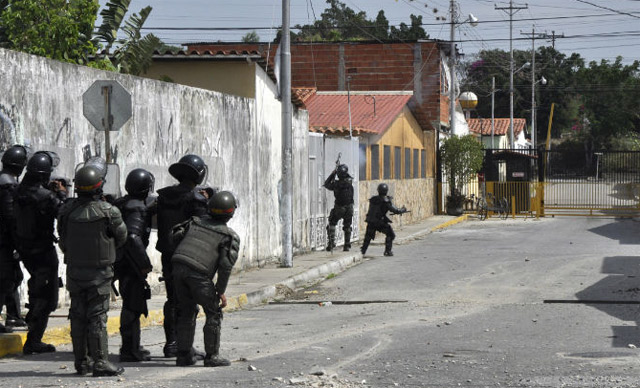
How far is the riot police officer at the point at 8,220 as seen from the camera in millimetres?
9250

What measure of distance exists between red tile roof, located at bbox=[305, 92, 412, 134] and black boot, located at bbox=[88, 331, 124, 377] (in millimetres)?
20377

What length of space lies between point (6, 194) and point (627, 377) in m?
5.54

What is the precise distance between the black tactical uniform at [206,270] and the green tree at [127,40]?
36.4 feet

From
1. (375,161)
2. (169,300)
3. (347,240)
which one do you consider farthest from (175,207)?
(375,161)

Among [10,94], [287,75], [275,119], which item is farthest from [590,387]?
[275,119]

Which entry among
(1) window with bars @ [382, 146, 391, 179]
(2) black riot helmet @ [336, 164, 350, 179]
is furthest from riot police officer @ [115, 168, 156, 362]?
(1) window with bars @ [382, 146, 391, 179]

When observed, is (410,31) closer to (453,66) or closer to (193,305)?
(453,66)

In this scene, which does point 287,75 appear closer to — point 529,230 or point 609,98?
point 529,230

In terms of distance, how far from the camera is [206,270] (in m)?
8.19

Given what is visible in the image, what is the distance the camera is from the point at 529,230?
29.7 m

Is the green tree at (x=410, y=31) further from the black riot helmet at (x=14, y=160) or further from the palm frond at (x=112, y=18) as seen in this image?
the black riot helmet at (x=14, y=160)

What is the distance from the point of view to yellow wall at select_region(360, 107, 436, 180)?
29250 mm

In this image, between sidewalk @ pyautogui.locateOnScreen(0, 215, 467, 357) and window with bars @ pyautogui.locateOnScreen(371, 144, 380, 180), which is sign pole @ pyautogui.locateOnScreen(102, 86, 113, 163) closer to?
sidewalk @ pyautogui.locateOnScreen(0, 215, 467, 357)

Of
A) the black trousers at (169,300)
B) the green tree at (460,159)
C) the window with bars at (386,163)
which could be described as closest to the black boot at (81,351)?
the black trousers at (169,300)
